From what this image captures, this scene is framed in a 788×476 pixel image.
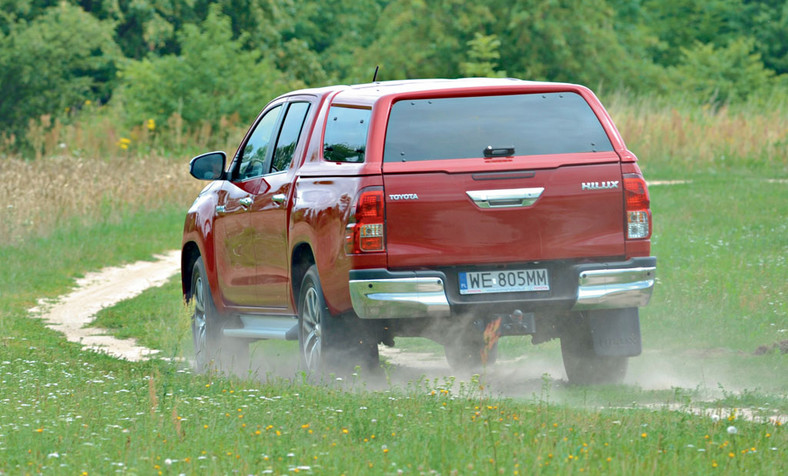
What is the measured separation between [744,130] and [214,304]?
67.3 ft

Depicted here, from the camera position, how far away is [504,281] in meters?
7.78

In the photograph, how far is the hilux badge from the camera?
7.75m

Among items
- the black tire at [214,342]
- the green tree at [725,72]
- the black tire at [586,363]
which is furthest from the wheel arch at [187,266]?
the green tree at [725,72]

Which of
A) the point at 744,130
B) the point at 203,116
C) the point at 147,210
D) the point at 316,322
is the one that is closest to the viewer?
the point at 316,322

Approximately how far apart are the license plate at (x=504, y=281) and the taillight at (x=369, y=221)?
20.6 inches

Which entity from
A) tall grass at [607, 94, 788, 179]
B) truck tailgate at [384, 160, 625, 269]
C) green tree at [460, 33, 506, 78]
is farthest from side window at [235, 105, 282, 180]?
green tree at [460, 33, 506, 78]

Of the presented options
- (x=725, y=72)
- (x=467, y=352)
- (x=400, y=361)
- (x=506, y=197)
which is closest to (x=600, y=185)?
(x=506, y=197)

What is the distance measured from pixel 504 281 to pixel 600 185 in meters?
0.77

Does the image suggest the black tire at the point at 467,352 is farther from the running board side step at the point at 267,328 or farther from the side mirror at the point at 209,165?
the side mirror at the point at 209,165

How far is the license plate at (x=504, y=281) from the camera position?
25.3ft

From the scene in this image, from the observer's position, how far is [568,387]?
28.5 feet

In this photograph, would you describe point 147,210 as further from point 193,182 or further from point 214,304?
point 214,304

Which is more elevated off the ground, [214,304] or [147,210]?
[214,304]

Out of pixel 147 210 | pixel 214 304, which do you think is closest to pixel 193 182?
pixel 147 210
